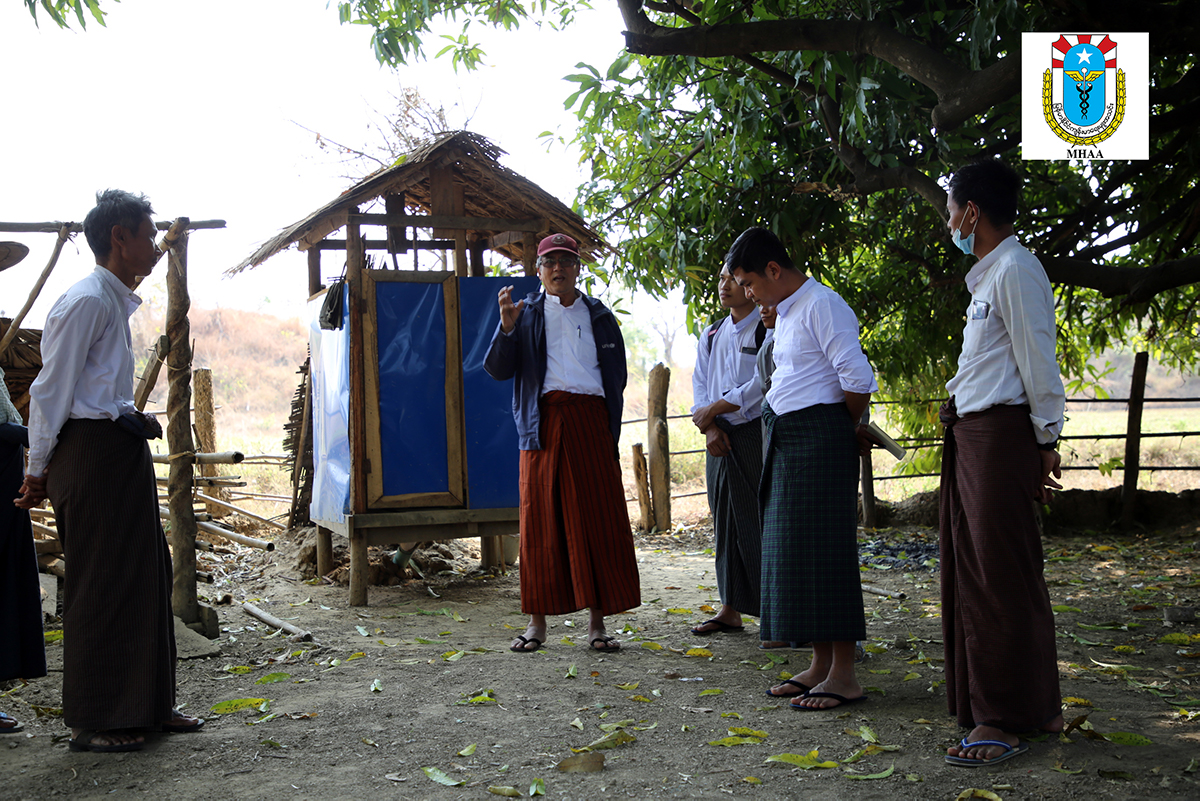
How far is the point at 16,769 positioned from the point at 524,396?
2.54 meters

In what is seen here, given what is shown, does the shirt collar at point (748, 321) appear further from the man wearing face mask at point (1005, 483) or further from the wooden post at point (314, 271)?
the wooden post at point (314, 271)

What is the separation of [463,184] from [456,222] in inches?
19.6

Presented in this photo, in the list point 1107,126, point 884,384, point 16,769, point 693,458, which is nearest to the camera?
point 16,769

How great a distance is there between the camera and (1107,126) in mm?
5281

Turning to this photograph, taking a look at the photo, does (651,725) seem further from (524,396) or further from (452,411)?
(452,411)

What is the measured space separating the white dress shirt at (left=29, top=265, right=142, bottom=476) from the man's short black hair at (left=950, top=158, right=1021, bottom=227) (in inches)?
110

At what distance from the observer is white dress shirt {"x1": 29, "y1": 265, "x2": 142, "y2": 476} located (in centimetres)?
295

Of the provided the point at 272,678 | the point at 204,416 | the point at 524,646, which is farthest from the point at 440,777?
the point at 204,416

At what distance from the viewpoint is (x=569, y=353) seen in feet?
14.8

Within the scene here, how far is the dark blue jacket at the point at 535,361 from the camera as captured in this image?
4.49m

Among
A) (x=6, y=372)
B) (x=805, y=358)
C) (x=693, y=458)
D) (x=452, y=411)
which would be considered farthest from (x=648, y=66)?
(x=693, y=458)

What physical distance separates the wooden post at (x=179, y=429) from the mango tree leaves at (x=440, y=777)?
2421 mm

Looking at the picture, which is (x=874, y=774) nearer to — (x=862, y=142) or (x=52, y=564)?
(x=862, y=142)

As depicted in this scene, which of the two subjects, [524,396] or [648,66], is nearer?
[524,396]
